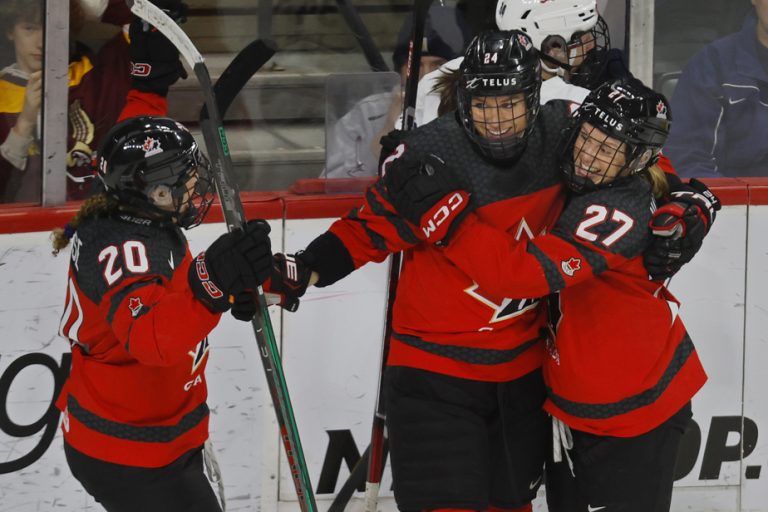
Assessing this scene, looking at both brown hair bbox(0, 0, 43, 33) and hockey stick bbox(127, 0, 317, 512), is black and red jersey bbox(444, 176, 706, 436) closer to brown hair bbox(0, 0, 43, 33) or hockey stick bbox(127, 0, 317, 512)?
hockey stick bbox(127, 0, 317, 512)

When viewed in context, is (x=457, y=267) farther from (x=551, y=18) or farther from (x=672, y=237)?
(x=551, y=18)

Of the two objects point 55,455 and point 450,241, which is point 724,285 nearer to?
point 450,241

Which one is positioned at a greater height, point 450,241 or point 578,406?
point 450,241

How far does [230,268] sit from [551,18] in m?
1.39

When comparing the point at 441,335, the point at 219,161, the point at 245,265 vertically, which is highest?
the point at 219,161

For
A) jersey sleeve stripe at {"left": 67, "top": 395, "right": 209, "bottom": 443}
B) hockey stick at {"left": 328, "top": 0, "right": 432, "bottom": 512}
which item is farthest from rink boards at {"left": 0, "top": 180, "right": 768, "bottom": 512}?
jersey sleeve stripe at {"left": 67, "top": 395, "right": 209, "bottom": 443}

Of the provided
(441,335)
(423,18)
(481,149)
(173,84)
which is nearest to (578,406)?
(441,335)

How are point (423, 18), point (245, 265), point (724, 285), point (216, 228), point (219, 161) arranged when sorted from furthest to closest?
point (724, 285), point (216, 228), point (423, 18), point (219, 161), point (245, 265)

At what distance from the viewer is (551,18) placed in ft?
11.3

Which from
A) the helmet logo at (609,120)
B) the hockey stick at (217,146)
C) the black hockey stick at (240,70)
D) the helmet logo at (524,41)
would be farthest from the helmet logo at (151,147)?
the helmet logo at (609,120)

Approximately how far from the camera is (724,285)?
12.4 feet

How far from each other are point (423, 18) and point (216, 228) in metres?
0.84

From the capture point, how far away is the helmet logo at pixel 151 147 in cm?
260

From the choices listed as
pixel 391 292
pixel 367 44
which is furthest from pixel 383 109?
pixel 391 292
